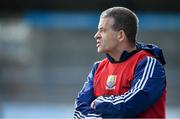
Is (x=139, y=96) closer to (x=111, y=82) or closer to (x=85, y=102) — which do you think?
(x=111, y=82)

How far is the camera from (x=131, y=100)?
359 centimetres

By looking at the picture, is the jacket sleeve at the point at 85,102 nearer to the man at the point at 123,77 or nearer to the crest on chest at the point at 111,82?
the man at the point at 123,77

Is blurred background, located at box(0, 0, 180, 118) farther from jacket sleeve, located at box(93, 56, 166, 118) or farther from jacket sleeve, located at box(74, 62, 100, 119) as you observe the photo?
jacket sleeve, located at box(93, 56, 166, 118)

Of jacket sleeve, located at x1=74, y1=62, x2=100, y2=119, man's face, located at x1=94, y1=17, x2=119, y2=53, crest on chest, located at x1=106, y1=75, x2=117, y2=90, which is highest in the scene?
man's face, located at x1=94, y1=17, x2=119, y2=53

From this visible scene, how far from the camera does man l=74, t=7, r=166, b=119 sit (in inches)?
142

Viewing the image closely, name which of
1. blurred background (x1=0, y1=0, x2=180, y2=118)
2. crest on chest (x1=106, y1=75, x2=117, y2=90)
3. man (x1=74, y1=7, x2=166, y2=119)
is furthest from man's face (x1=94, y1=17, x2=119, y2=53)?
blurred background (x1=0, y1=0, x2=180, y2=118)

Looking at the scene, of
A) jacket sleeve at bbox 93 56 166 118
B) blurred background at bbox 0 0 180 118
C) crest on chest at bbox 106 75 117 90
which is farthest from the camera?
blurred background at bbox 0 0 180 118

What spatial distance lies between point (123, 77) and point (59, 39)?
16.0 metres

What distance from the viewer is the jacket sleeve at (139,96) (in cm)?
358

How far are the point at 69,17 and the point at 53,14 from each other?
19.6 inches

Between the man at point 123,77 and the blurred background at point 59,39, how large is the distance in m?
14.4

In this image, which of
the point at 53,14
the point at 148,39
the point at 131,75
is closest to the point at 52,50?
the point at 53,14

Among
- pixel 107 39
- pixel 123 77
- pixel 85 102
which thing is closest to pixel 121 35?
pixel 107 39

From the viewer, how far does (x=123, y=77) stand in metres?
3.76
